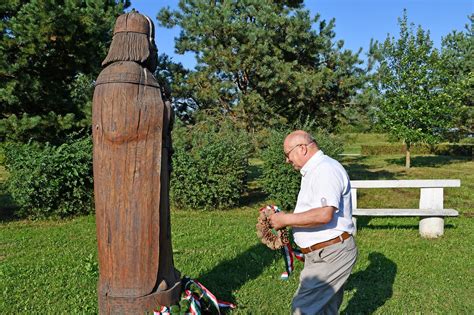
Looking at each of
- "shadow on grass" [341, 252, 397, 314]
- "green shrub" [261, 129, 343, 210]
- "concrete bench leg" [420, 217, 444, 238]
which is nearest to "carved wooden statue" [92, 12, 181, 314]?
"shadow on grass" [341, 252, 397, 314]

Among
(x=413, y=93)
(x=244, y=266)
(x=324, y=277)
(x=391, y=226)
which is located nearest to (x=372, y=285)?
(x=244, y=266)

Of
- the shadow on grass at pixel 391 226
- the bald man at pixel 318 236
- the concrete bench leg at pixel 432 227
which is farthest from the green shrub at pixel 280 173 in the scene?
the bald man at pixel 318 236

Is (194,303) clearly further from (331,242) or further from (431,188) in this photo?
(431,188)

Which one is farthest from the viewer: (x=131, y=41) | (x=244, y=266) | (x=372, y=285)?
(x=244, y=266)

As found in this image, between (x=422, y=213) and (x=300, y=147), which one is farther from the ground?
(x=300, y=147)

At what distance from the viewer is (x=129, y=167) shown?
10.3ft

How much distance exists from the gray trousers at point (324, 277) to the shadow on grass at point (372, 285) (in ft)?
5.05

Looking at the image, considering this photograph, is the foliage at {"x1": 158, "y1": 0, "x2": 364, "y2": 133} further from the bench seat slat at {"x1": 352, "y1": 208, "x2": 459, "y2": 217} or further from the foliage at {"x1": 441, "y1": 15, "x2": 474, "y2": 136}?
the foliage at {"x1": 441, "y1": 15, "x2": 474, "y2": 136}

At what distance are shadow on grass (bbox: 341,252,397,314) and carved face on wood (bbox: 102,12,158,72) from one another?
3207mm

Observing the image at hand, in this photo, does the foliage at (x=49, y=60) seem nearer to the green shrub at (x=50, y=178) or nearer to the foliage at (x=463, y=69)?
the green shrub at (x=50, y=178)

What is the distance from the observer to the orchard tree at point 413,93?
19.0 metres

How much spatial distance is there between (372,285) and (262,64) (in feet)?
25.3

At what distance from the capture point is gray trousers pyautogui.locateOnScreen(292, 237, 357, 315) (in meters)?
3.06

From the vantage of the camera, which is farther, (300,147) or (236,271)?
(236,271)
